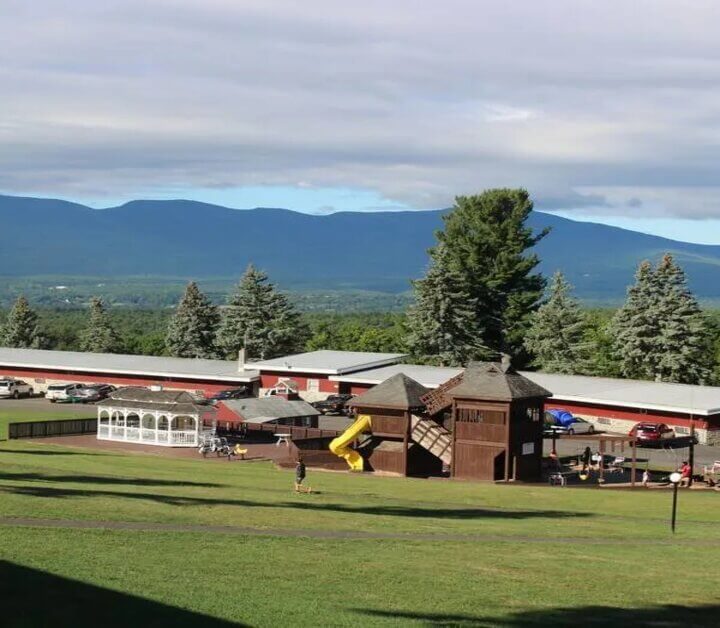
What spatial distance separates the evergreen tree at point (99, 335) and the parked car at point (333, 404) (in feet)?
143

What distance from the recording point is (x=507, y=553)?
1003 inches

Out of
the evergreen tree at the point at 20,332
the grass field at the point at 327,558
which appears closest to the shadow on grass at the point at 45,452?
the grass field at the point at 327,558

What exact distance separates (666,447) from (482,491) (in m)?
20.3

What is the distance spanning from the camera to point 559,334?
87188mm

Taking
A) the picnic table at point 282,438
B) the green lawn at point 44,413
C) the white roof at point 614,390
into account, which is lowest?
the green lawn at point 44,413

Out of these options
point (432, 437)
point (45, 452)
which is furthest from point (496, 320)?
point (45, 452)

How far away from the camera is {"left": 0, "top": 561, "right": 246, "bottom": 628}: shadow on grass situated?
16781 mm

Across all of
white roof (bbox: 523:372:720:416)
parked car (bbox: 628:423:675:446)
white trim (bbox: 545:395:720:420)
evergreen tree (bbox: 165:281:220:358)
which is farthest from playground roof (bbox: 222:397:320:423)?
evergreen tree (bbox: 165:281:220:358)

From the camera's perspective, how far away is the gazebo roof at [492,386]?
4684cm

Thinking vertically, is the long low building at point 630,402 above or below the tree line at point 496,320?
below

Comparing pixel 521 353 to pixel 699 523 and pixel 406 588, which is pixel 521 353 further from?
pixel 406 588

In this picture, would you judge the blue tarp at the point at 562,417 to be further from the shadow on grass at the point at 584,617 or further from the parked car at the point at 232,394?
the shadow on grass at the point at 584,617

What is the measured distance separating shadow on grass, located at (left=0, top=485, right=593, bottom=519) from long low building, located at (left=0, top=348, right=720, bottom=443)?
27745 mm

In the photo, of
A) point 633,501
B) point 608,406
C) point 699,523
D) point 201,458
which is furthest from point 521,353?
point 699,523
